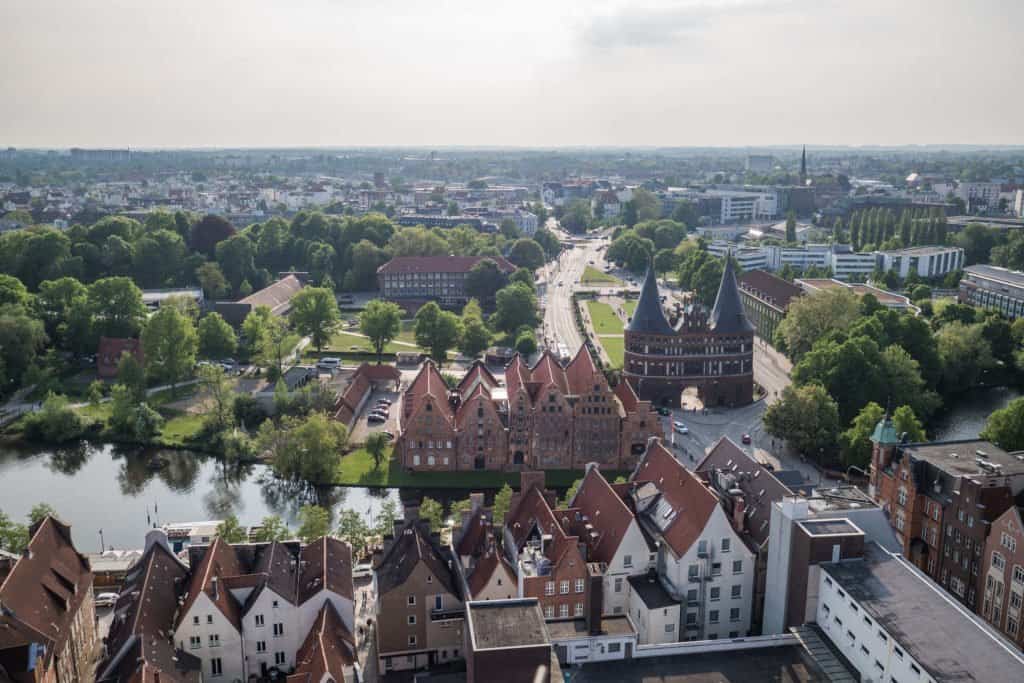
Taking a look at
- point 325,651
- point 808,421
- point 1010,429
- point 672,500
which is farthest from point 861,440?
point 325,651

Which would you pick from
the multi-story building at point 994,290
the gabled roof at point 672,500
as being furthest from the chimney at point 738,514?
the multi-story building at point 994,290

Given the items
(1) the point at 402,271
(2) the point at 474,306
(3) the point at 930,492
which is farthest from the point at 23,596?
(1) the point at 402,271

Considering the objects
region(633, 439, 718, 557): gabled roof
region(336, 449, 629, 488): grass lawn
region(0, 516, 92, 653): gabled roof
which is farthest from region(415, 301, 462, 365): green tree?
region(0, 516, 92, 653): gabled roof

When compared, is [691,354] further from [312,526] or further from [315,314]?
[315,314]

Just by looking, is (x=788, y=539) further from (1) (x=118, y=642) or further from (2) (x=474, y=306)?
(2) (x=474, y=306)

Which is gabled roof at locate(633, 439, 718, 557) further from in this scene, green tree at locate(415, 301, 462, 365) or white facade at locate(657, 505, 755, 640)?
green tree at locate(415, 301, 462, 365)

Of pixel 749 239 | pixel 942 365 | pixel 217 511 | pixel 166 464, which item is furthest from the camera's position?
pixel 749 239
